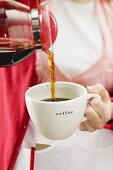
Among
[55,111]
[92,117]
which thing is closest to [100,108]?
[92,117]

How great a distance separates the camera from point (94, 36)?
0.72 metres

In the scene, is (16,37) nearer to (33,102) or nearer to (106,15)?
(33,102)

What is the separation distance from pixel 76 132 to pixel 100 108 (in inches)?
5.2

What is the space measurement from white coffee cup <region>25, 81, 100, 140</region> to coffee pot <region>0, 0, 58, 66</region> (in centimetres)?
6

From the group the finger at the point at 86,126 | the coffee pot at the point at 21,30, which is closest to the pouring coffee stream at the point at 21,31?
the coffee pot at the point at 21,30

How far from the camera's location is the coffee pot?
1.18ft

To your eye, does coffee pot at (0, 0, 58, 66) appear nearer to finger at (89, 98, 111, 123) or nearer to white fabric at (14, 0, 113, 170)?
finger at (89, 98, 111, 123)

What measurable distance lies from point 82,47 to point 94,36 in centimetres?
4

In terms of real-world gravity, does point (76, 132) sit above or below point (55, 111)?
below

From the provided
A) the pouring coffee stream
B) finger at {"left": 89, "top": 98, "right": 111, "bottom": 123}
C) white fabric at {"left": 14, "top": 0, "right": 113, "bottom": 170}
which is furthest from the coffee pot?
white fabric at {"left": 14, "top": 0, "right": 113, "bottom": 170}

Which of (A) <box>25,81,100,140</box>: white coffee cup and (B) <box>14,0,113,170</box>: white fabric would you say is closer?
(A) <box>25,81,100,140</box>: white coffee cup

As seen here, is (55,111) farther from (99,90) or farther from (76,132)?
(76,132)

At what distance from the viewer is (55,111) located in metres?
0.38

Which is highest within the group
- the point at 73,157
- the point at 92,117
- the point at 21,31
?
the point at 21,31
